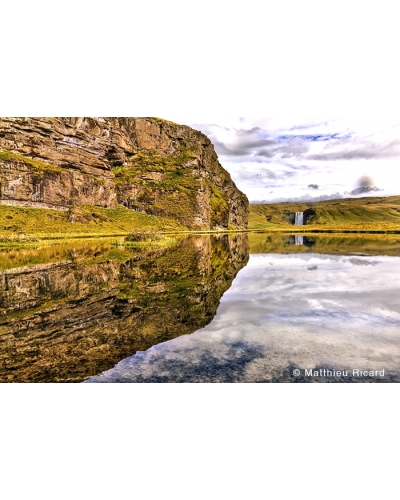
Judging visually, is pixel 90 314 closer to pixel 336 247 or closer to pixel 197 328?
pixel 197 328

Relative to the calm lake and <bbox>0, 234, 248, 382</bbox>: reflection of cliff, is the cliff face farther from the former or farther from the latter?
the calm lake

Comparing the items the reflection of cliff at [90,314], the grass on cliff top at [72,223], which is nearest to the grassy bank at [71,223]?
the grass on cliff top at [72,223]

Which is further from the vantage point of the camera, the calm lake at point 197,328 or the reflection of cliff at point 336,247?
the reflection of cliff at point 336,247

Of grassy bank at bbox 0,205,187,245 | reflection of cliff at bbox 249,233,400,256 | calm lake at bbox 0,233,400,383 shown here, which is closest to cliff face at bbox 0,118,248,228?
grassy bank at bbox 0,205,187,245

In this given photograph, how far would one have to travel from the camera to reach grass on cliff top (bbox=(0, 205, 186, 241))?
51469 millimetres

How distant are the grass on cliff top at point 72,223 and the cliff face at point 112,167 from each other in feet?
7.73

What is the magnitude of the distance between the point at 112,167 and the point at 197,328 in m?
95.6

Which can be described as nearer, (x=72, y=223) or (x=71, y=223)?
(x=71, y=223)

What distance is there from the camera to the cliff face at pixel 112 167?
65.7m

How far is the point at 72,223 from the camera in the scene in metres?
67.0

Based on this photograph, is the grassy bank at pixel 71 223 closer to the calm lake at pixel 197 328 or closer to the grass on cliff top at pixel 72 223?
the grass on cliff top at pixel 72 223

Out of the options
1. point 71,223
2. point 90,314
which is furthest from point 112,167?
point 90,314

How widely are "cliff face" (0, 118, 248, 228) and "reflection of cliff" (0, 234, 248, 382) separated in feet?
177

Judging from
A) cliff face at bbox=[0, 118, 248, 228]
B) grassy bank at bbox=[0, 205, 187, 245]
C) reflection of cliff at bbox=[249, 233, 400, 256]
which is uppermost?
cliff face at bbox=[0, 118, 248, 228]
